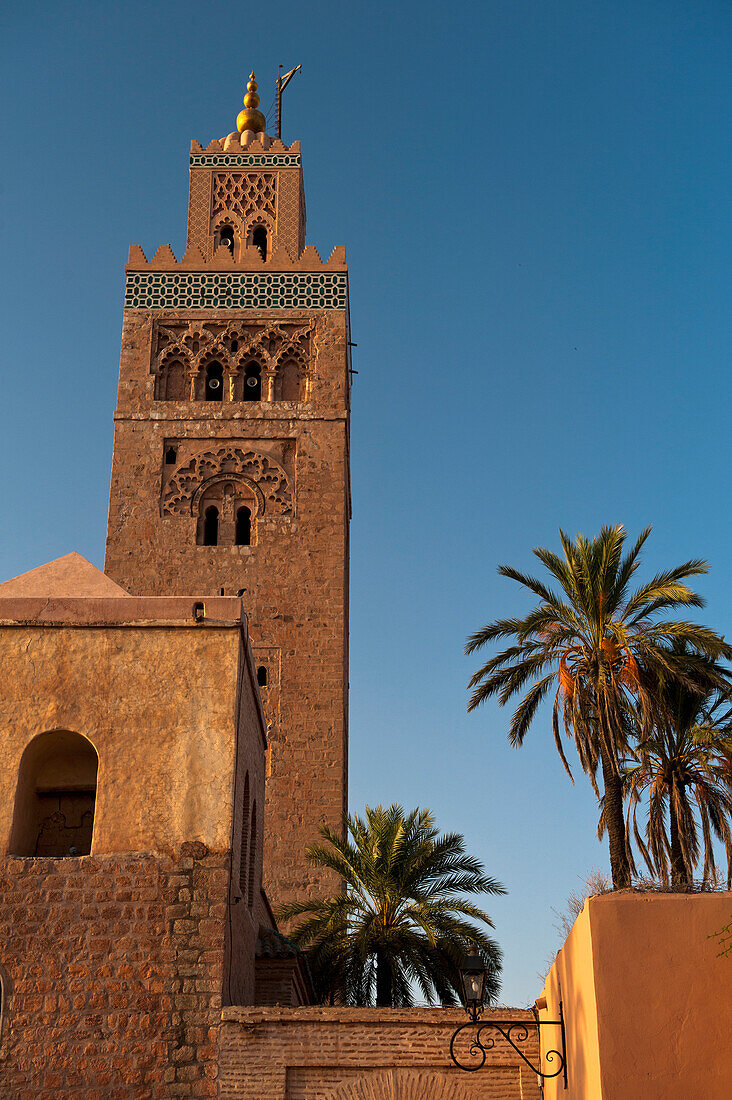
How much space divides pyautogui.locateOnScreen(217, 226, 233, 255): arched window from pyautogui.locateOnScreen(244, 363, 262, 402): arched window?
3.10 meters

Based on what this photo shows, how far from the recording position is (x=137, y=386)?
26000 mm

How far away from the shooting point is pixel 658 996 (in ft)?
26.8

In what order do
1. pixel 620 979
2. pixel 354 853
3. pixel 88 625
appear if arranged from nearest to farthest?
pixel 620 979, pixel 88 625, pixel 354 853

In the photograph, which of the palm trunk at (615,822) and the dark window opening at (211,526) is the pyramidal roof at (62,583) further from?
the dark window opening at (211,526)

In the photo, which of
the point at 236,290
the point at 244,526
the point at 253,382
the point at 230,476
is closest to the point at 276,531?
the point at 244,526

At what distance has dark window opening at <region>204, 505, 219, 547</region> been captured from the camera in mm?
24859

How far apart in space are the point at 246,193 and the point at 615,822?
18409 millimetres

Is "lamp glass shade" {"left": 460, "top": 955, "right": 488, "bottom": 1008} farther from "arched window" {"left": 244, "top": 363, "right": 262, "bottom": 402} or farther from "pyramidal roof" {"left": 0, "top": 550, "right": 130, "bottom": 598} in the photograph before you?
"arched window" {"left": 244, "top": 363, "right": 262, "bottom": 402}

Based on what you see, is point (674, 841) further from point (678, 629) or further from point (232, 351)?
point (232, 351)

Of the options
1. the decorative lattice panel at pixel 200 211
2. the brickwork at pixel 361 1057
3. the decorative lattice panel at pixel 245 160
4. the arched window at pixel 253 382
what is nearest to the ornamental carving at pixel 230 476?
the arched window at pixel 253 382

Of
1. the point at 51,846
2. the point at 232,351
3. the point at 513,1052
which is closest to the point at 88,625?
the point at 51,846

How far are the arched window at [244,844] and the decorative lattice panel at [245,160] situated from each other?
1910 cm

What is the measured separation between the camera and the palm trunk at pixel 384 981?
1656 cm

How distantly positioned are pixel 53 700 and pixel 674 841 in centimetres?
811
